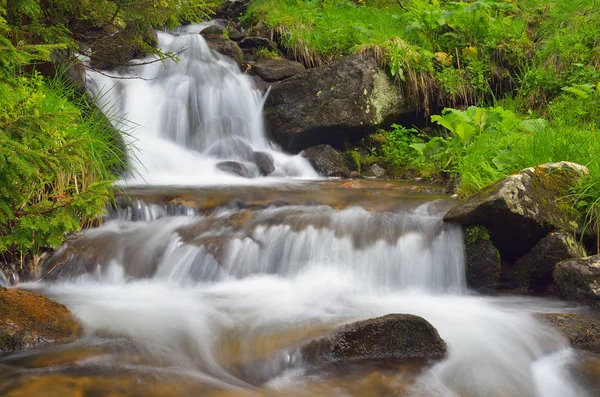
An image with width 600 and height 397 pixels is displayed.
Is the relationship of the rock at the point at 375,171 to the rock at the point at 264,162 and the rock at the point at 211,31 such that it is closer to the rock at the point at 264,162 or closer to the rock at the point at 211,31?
the rock at the point at 264,162

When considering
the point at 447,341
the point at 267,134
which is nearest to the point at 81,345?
the point at 447,341

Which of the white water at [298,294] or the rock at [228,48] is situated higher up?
the rock at [228,48]

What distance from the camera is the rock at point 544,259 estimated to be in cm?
394

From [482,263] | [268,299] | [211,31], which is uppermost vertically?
[211,31]

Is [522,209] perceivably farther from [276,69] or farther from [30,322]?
[276,69]

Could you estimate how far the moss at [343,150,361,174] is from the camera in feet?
25.9

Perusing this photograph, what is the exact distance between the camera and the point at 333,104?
7.98m

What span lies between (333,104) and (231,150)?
1.75 m

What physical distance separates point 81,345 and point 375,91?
6354mm

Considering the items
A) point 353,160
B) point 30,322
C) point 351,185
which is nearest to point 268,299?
point 30,322

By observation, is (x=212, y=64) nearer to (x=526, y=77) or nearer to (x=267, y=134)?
(x=267, y=134)

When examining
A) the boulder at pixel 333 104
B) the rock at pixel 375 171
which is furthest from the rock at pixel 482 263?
the boulder at pixel 333 104

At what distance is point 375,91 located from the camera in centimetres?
809

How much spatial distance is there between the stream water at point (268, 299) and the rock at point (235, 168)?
0.38 metres
